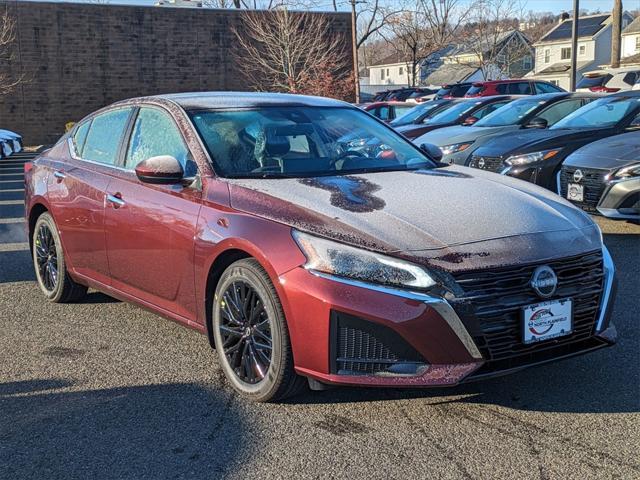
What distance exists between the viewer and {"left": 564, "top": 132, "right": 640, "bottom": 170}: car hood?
787 cm

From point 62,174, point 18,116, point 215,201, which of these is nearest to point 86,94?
point 18,116

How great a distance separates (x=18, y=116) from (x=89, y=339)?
28908 mm

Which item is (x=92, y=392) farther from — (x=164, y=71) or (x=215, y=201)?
(x=164, y=71)

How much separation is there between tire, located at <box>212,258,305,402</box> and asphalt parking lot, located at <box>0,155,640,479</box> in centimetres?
12

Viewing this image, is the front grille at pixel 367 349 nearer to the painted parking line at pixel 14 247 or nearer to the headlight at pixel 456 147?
the painted parking line at pixel 14 247

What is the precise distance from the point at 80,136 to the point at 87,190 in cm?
82

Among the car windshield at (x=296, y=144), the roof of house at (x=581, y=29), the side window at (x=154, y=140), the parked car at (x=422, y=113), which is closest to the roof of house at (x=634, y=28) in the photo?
the roof of house at (x=581, y=29)

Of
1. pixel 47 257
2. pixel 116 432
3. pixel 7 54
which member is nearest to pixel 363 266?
pixel 116 432

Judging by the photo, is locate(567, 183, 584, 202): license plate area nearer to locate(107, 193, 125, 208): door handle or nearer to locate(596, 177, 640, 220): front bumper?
locate(596, 177, 640, 220): front bumper

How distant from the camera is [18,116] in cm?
3127

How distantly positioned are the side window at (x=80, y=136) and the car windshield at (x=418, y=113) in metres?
10.3

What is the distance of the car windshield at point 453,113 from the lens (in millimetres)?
14336

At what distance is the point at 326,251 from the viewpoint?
3.47 meters

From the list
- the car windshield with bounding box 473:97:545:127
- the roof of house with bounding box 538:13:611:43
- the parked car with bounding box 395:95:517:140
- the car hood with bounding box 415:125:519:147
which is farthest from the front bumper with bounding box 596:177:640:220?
the roof of house with bounding box 538:13:611:43
